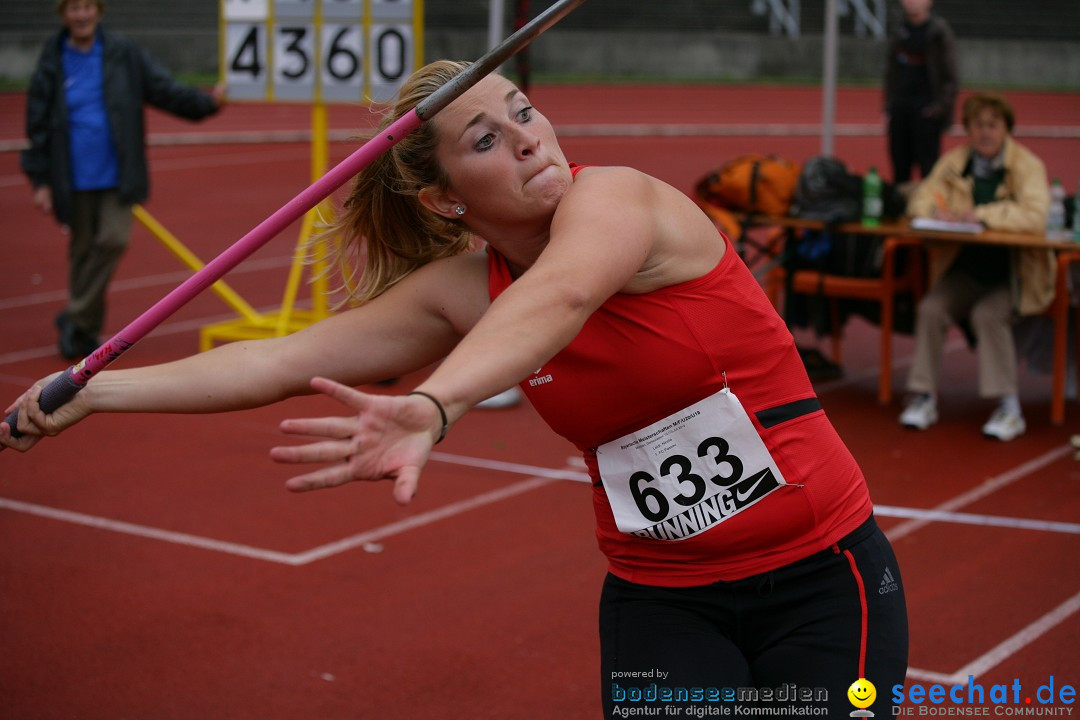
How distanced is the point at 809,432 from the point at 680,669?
51cm

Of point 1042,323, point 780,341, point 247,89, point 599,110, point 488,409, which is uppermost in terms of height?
point 780,341

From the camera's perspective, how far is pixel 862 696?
99.6 inches

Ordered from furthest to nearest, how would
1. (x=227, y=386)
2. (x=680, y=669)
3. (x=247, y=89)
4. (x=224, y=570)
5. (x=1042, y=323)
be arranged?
(x=247, y=89) < (x=1042, y=323) < (x=224, y=570) < (x=227, y=386) < (x=680, y=669)

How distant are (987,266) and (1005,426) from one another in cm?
91

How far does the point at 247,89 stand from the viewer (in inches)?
346

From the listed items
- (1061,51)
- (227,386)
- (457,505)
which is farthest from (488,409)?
(1061,51)

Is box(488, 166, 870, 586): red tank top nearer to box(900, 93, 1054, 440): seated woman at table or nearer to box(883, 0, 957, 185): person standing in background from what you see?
box(900, 93, 1054, 440): seated woman at table

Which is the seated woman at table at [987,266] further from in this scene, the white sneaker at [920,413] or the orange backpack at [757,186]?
the orange backpack at [757,186]

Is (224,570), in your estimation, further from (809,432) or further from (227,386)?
(809,432)

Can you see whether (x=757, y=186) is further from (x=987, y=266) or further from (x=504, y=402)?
(x=504, y=402)

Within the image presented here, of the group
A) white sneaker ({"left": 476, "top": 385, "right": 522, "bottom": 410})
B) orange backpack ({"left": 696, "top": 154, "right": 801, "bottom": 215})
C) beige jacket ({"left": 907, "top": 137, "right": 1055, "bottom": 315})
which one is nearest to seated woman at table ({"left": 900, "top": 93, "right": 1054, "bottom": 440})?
beige jacket ({"left": 907, "top": 137, "right": 1055, "bottom": 315})

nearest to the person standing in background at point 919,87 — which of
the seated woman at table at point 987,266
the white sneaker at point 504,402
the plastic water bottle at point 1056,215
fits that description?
the seated woman at table at point 987,266

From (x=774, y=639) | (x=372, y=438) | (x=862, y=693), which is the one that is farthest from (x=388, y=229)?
(x=862, y=693)

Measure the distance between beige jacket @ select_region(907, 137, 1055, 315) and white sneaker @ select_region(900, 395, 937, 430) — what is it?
2.23ft
